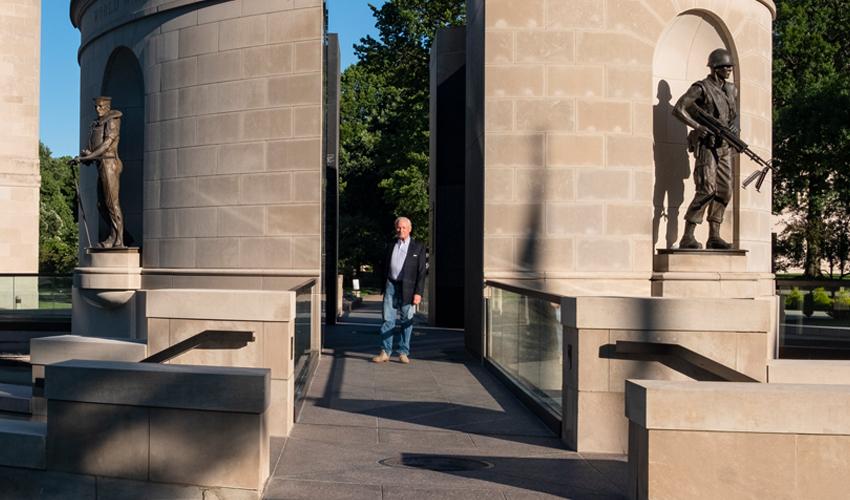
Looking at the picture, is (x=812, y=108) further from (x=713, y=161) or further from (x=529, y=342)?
(x=529, y=342)

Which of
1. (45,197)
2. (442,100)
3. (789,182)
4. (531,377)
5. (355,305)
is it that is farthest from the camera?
(45,197)

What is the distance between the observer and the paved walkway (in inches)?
264

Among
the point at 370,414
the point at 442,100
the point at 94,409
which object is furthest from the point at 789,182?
the point at 94,409

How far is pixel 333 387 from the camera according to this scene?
38.1ft

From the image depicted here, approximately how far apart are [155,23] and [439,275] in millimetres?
8594

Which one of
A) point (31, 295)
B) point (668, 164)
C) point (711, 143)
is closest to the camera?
point (711, 143)

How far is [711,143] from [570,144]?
78.7 inches

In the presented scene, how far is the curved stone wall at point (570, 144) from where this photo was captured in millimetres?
13922

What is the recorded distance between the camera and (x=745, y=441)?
19.1 feet

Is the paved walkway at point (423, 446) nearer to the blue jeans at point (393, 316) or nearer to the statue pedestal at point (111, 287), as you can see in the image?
the blue jeans at point (393, 316)

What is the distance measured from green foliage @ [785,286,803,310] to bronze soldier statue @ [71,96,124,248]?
11649mm

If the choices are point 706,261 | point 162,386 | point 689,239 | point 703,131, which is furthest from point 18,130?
point 162,386

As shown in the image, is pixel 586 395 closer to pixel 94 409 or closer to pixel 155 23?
pixel 94 409

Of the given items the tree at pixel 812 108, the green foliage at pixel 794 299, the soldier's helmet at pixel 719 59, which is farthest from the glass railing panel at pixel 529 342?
the tree at pixel 812 108
